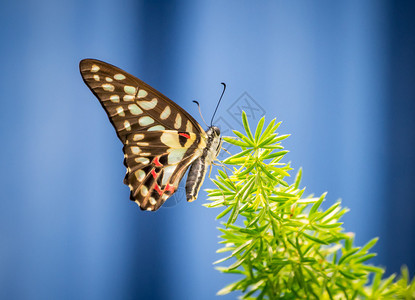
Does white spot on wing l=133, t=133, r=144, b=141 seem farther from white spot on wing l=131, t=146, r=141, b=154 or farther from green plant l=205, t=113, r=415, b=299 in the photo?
green plant l=205, t=113, r=415, b=299

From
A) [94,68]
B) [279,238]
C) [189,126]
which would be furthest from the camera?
[189,126]

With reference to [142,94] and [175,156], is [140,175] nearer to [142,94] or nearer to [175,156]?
[175,156]

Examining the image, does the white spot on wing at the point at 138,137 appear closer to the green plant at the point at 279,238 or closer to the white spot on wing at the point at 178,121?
the white spot on wing at the point at 178,121

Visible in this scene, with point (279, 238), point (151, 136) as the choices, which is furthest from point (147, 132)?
point (279, 238)

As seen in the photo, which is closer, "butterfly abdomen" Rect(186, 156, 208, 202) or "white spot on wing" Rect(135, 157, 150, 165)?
"butterfly abdomen" Rect(186, 156, 208, 202)

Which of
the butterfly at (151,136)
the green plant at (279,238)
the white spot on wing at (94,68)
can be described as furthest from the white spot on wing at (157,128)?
the green plant at (279,238)

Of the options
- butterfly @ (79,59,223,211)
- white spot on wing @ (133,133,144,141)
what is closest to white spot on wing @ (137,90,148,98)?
butterfly @ (79,59,223,211)

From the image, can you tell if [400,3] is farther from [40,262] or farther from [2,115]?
[40,262]
